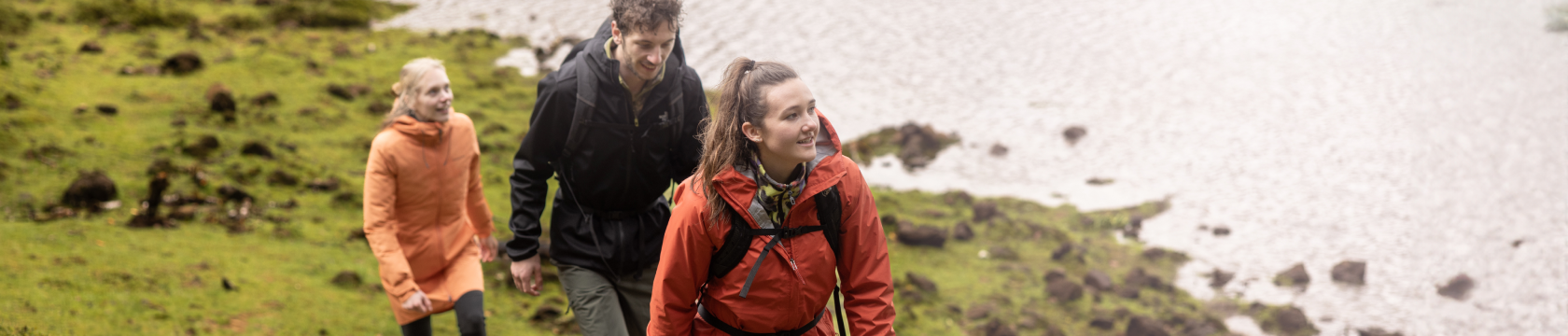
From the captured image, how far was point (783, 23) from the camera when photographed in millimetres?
23094

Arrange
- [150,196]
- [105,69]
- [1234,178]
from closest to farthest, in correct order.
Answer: [150,196] → [1234,178] → [105,69]

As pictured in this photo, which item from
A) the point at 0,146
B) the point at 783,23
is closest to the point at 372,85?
the point at 0,146

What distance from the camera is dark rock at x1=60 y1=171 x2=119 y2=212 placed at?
29.9 feet

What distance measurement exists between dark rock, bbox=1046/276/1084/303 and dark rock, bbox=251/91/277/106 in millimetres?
12272

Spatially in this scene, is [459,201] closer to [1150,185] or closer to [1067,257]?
[1067,257]

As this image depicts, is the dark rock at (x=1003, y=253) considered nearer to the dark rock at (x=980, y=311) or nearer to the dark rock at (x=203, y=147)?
the dark rock at (x=980, y=311)

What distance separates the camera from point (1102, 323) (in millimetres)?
9820

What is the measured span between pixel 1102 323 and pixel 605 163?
23.0 feet

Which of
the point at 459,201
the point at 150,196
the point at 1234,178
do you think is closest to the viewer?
the point at 459,201

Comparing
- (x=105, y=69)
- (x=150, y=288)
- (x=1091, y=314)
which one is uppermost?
(x=105, y=69)

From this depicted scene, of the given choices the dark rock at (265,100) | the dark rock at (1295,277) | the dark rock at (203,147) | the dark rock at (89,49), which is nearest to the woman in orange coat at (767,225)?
the dark rock at (1295,277)

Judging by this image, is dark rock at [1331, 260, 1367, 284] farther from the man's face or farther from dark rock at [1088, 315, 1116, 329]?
the man's face

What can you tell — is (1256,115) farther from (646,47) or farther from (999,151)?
(646,47)

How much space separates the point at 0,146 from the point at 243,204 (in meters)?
2.89
